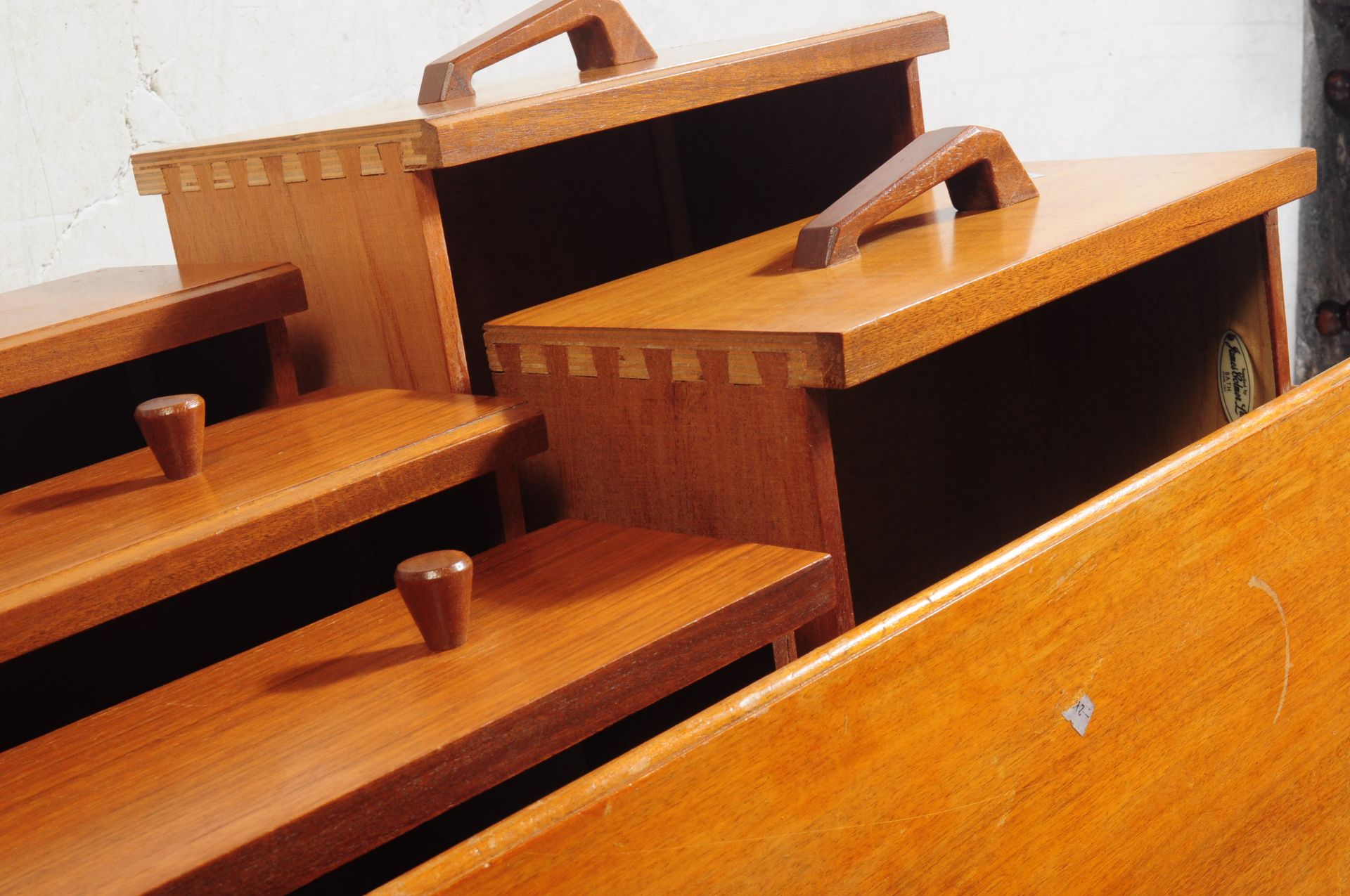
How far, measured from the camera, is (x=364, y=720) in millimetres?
562

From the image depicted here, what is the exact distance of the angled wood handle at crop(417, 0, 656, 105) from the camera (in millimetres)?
927

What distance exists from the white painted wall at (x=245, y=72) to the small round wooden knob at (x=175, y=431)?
0.61 metres

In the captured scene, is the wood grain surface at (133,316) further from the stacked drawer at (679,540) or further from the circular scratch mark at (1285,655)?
the circular scratch mark at (1285,655)

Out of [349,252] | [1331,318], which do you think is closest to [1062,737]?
[349,252]

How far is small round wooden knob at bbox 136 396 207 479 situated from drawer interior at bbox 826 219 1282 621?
633mm

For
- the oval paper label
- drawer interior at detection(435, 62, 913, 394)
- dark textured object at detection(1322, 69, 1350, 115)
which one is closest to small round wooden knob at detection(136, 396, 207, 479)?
drawer interior at detection(435, 62, 913, 394)

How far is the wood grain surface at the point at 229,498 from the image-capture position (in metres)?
0.62

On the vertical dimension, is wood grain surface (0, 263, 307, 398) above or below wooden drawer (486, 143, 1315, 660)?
above

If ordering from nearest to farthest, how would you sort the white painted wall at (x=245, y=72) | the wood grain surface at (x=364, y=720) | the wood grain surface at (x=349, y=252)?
the wood grain surface at (x=364, y=720), the wood grain surface at (x=349, y=252), the white painted wall at (x=245, y=72)

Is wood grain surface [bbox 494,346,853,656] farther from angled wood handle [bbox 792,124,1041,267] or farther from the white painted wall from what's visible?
the white painted wall

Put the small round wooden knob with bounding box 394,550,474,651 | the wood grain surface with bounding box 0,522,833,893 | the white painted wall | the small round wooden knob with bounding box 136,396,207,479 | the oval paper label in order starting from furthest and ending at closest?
1. the white painted wall
2. the oval paper label
3. the small round wooden knob with bounding box 136,396,207,479
4. the small round wooden knob with bounding box 394,550,474,651
5. the wood grain surface with bounding box 0,522,833,893

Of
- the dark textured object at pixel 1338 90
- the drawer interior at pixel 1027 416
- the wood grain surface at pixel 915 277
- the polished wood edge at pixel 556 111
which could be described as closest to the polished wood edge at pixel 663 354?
the wood grain surface at pixel 915 277

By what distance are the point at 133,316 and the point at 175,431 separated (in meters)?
0.16

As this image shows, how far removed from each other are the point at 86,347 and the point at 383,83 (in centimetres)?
75
